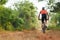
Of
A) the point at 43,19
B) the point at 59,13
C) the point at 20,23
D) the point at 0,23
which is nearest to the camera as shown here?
the point at 43,19

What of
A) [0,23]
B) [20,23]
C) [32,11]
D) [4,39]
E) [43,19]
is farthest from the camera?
[32,11]

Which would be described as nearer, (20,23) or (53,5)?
(20,23)

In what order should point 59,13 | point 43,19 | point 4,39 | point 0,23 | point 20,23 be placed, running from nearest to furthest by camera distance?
1. point 4,39
2. point 43,19
3. point 0,23
4. point 20,23
5. point 59,13

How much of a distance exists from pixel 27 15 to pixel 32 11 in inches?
161

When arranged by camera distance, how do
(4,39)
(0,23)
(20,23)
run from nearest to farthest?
(4,39), (0,23), (20,23)

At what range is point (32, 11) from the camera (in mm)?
40875

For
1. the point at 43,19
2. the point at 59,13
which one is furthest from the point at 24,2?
the point at 43,19

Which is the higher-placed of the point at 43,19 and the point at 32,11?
the point at 43,19

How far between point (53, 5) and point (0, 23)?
37.9 feet

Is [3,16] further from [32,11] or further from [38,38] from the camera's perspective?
[38,38]

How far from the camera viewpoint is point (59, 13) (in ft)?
116

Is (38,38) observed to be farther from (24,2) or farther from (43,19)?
(24,2)

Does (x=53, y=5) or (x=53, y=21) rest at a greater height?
(x=53, y=5)

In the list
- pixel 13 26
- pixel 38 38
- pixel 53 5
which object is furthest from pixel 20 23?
pixel 38 38
